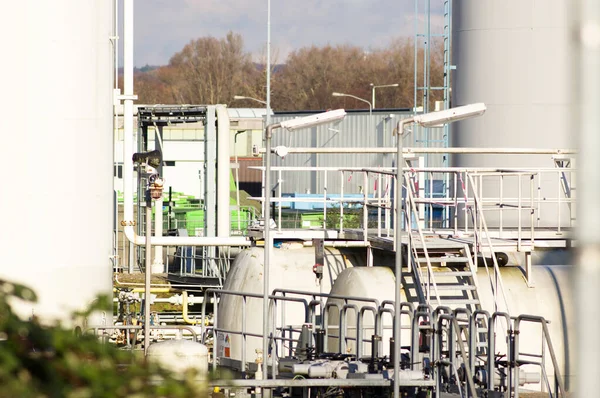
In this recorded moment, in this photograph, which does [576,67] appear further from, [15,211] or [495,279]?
[495,279]

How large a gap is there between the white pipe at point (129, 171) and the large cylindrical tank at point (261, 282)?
1538 mm

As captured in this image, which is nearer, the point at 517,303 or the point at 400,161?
the point at 400,161

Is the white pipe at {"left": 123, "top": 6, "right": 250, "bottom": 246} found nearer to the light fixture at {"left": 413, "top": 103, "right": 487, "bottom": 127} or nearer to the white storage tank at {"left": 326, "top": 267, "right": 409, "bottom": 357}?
the white storage tank at {"left": 326, "top": 267, "right": 409, "bottom": 357}

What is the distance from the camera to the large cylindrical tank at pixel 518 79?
19.0 m

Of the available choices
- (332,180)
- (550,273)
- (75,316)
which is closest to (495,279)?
(550,273)

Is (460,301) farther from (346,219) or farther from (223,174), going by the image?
(346,219)

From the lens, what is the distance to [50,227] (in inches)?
520

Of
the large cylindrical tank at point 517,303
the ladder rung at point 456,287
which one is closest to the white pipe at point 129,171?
the large cylindrical tank at point 517,303

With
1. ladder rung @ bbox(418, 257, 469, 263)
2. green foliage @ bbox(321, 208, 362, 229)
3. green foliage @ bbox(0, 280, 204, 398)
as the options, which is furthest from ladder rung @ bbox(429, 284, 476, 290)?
green foliage @ bbox(321, 208, 362, 229)

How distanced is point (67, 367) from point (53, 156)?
35.3 ft

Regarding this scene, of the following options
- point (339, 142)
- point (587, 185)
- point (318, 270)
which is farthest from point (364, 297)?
point (339, 142)

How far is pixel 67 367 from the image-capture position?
2811 mm

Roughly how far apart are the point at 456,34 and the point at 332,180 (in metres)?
36.5

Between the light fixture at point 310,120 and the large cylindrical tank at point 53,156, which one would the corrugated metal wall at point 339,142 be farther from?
the light fixture at point 310,120
